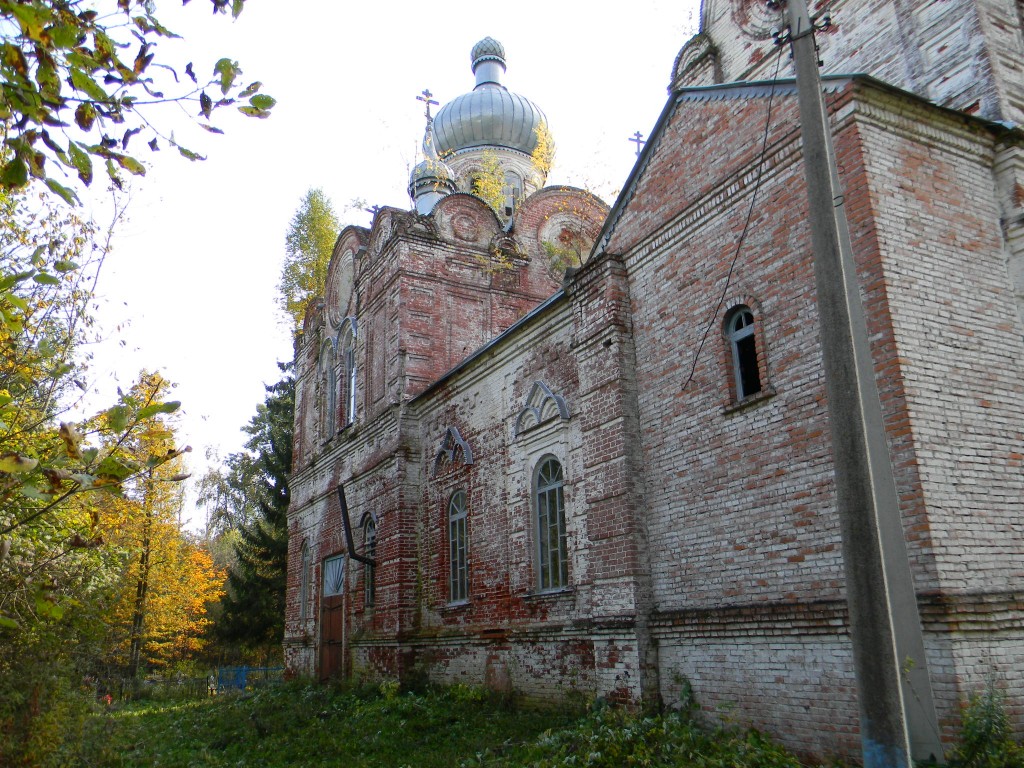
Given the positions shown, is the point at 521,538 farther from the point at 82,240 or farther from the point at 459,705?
the point at 82,240

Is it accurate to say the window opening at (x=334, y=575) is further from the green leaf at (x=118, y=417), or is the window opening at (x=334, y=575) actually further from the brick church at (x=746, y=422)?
the green leaf at (x=118, y=417)

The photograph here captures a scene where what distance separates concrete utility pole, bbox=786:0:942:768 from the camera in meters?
4.31

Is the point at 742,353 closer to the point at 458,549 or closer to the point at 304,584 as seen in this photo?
the point at 458,549

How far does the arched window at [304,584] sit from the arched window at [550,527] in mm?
10014

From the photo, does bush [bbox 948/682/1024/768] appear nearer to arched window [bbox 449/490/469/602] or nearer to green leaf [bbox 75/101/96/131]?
green leaf [bbox 75/101/96/131]

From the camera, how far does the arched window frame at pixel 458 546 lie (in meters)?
13.7

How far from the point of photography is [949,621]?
6.08m

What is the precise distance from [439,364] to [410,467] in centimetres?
236

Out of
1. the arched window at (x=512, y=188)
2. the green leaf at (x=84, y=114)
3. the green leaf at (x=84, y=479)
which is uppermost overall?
the arched window at (x=512, y=188)

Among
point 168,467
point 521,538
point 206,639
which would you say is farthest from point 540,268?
point 206,639

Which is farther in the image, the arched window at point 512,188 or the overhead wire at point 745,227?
the arched window at point 512,188

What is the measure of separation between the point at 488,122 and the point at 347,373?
10.8 m

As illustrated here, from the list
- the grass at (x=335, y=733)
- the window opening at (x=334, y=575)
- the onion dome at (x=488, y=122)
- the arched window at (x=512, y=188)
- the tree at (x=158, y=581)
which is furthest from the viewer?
the onion dome at (x=488, y=122)

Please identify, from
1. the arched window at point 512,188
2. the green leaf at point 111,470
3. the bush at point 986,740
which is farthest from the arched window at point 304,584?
the green leaf at point 111,470
